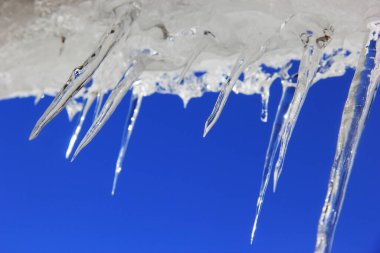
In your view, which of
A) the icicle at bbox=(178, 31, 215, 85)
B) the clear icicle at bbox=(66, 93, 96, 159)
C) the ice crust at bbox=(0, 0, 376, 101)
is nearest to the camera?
the ice crust at bbox=(0, 0, 376, 101)

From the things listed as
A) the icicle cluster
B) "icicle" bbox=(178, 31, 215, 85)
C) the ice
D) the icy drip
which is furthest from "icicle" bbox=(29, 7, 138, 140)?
the icy drip

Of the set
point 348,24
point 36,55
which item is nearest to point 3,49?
point 36,55

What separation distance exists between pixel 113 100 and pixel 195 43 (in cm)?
17

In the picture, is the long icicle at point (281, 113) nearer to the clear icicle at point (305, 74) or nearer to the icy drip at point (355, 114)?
the clear icicle at point (305, 74)

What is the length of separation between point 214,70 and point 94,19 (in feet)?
1.09

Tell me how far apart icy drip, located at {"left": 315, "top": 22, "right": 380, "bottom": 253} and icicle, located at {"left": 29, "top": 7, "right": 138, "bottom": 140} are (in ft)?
1.19

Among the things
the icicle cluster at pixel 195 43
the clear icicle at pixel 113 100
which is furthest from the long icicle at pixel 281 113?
the clear icicle at pixel 113 100

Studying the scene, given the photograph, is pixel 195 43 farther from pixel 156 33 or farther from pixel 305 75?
pixel 305 75

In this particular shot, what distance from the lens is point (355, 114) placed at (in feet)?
2.70

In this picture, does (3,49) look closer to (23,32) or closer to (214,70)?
(23,32)

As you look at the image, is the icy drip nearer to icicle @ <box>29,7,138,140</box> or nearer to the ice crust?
the ice crust

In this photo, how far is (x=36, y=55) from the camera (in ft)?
2.95

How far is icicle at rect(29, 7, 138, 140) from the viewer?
0.81 metres

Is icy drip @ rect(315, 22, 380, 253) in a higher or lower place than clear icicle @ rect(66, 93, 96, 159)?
lower
